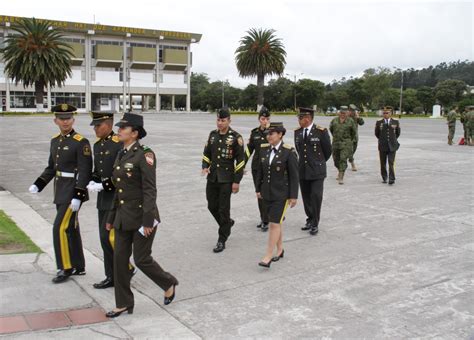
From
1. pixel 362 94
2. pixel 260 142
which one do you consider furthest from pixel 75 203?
pixel 362 94

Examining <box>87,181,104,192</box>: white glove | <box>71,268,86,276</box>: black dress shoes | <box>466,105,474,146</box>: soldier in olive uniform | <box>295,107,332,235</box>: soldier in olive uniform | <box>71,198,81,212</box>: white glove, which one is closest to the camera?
<box>87,181,104,192</box>: white glove

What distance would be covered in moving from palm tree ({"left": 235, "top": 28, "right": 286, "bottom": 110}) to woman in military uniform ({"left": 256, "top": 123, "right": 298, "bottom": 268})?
69538 mm

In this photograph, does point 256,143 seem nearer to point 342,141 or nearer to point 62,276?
point 62,276

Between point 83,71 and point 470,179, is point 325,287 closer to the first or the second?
point 470,179

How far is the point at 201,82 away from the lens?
136m

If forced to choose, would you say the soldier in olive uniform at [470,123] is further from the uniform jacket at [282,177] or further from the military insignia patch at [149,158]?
the military insignia patch at [149,158]

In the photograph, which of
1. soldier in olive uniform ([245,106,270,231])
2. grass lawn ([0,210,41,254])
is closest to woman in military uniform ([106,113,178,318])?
grass lawn ([0,210,41,254])

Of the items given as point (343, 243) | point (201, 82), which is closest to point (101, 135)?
point (343, 243)

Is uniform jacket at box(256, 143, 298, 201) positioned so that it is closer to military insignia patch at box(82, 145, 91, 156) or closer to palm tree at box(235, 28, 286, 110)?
military insignia patch at box(82, 145, 91, 156)

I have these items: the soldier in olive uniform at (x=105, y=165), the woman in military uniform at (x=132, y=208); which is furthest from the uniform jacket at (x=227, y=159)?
the woman in military uniform at (x=132, y=208)

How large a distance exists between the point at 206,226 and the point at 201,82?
131m

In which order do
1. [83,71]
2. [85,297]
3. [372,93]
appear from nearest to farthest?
1. [85,297]
2. [83,71]
3. [372,93]

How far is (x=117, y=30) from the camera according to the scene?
272 ft

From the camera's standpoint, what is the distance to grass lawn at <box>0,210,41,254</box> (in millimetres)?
6492
